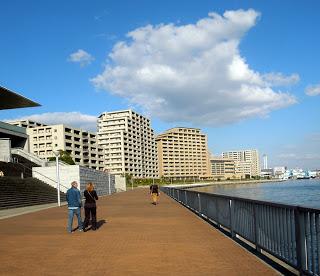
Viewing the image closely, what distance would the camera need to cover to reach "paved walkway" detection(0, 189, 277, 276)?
7559mm

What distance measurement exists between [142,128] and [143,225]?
166 m

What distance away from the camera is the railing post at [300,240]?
6.30m

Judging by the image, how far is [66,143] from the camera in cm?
12875

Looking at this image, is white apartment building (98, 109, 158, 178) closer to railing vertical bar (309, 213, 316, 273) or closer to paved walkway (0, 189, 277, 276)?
paved walkway (0, 189, 277, 276)

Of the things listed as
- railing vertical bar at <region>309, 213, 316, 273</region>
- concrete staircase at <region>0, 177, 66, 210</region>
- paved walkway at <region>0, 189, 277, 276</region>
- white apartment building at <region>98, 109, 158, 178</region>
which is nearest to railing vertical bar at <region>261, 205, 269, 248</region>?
paved walkway at <region>0, 189, 277, 276</region>

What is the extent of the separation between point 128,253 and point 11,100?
4997cm

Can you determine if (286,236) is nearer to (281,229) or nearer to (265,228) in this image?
(281,229)

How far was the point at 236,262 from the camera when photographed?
7.95 meters

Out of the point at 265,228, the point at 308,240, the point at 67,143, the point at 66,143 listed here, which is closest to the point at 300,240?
the point at 308,240

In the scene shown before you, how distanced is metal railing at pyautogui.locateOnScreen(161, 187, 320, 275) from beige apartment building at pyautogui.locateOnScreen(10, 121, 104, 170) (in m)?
116

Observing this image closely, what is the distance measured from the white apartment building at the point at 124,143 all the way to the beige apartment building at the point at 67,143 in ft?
56.2

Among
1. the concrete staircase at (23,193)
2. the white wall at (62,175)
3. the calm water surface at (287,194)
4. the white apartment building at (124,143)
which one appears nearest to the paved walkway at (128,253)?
the calm water surface at (287,194)

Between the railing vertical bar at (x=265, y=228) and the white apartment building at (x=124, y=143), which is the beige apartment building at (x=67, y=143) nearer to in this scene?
the white apartment building at (x=124, y=143)

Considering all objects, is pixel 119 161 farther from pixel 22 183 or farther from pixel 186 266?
pixel 186 266
